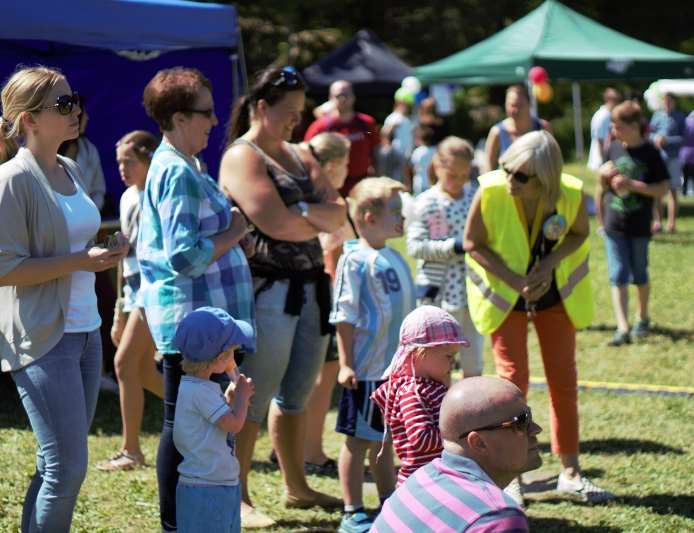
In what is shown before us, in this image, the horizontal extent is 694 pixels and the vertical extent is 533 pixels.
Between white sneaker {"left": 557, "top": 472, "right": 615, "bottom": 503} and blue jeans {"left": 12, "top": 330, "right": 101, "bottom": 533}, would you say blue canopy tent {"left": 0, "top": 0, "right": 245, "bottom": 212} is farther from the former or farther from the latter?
white sneaker {"left": 557, "top": 472, "right": 615, "bottom": 503}

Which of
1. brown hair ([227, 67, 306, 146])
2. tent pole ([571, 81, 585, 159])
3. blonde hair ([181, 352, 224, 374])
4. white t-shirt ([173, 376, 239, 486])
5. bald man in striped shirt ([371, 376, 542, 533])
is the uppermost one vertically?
brown hair ([227, 67, 306, 146])

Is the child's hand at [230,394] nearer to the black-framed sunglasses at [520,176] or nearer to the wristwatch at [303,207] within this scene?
the wristwatch at [303,207]

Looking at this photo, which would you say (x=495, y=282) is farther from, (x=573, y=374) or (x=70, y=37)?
(x=70, y=37)

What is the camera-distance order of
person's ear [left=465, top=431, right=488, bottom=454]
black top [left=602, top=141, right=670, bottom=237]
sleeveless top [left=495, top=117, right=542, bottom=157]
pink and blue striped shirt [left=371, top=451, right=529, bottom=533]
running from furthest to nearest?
sleeveless top [left=495, top=117, right=542, bottom=157], black top [left=602, top=141, right=670, bottom=237], person's ear [left=465, top=431, right=488, bottom=454], pink and blue striped shirt [left=371, top=451, right=529, bottom=533]

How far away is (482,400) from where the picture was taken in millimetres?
2756

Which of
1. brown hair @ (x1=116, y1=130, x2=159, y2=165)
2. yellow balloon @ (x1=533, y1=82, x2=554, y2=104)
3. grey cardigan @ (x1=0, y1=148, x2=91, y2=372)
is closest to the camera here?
grey cardigan @ (x1=0, y1=148, x2=91, y2=372)

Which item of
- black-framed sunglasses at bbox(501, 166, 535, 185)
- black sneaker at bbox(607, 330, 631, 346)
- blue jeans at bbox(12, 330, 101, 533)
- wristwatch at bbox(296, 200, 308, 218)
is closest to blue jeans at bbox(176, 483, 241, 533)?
blue jeans at bbox(12, 330, 101, 533)

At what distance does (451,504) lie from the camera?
8.54ft

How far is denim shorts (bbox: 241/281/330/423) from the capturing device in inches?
187

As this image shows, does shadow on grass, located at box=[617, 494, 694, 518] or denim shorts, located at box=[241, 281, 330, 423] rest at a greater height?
denim shorts, located at box=[241, 281, 330, 423]

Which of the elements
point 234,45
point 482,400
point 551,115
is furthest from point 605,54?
point 551,115

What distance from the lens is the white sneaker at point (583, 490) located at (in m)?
5.45

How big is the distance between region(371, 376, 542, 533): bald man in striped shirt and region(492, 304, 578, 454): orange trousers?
2.56 metres

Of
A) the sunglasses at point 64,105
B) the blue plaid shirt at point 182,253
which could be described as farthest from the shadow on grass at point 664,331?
the sunglasses at point 64,105
